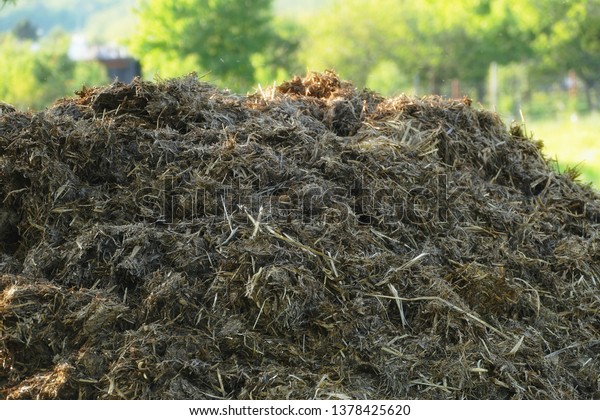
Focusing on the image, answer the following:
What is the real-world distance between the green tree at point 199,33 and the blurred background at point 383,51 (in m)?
0.04

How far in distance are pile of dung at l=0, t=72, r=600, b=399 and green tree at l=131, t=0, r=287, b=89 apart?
2343 centimetres

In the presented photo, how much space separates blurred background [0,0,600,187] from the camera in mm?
28688

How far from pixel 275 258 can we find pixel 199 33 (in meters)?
26.0

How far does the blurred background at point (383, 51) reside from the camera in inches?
1129

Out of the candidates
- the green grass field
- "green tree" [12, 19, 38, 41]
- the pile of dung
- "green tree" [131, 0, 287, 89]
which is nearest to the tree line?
"green tree" [131, 0, 287, 89]

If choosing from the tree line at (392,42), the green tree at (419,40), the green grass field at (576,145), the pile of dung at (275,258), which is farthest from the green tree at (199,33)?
the pile of dung at (275,258)

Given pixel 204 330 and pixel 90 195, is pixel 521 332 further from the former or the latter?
pixel 90 195

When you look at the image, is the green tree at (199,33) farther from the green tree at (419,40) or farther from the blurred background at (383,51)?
the green tree at (419,40)

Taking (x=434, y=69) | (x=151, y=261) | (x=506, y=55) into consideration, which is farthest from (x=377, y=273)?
(x=434, y=69)

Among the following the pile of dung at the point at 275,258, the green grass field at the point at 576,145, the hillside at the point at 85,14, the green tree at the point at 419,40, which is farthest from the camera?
the hillside at the point at 85,14

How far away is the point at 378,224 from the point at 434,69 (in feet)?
134

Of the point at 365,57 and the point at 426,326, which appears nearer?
the point at 426,326

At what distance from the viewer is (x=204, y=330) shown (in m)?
3.37

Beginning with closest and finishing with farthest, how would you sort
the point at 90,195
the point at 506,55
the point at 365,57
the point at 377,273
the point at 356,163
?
the point at 377,273
the point at 90,195
the point at 356,163
the point at 506,55
the point at 365,57
